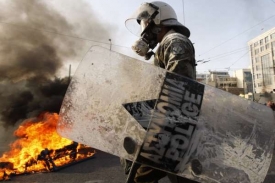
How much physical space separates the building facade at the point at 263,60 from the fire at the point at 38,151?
46961 mm

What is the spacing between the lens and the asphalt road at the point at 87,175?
173 inches

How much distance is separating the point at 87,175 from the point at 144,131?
3711mm

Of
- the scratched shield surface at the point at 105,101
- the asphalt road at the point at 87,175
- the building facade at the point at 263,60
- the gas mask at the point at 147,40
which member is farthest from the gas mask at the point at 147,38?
the building facade at the point at 263,60

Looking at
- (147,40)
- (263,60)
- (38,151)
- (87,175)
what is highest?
(263,60)

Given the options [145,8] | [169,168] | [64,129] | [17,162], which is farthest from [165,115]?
[17,162]

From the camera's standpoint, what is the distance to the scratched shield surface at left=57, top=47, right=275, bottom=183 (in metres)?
1.47

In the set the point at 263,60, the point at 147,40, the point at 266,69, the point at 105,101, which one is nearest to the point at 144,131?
the point at 105,101

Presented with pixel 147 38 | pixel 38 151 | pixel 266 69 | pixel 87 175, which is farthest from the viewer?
pixel 266 69

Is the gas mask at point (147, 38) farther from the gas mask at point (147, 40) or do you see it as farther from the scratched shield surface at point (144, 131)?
the scratched shield surface at point (144, 131)

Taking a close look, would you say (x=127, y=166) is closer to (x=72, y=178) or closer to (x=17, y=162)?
(x=72, y=178)

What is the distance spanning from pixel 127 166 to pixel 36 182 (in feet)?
10.7

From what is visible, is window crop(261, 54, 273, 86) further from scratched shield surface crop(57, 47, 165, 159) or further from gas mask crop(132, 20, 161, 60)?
scratched shield surface crop(57, 47, 165, 159)

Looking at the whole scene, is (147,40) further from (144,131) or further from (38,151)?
(38,151)

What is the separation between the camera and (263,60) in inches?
2061
